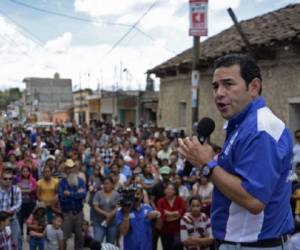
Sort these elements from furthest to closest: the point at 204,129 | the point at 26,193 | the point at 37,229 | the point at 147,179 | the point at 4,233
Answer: the point at 147,179 < the point at 26,193 < the point at 37,229 < the point at 4,233 < the point at 204,129

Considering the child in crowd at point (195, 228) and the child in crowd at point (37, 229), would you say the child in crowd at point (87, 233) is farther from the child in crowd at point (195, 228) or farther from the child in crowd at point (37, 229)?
the child in crowd at point (195, 228)

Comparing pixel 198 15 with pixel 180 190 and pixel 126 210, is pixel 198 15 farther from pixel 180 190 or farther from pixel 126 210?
pixel 126 210

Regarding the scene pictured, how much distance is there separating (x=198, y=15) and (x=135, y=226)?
4400 mm

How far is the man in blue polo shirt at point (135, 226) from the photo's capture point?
6875 mm

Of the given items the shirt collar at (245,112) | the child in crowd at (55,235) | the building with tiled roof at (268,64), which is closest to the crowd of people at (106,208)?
the child in crowd at (55,235)

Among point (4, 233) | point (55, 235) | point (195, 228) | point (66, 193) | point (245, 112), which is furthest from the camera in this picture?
point (66, 193)

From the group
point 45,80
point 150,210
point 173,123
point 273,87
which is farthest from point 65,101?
point 150,210

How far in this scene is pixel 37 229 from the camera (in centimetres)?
839

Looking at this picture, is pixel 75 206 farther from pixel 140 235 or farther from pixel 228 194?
pixel 228 194

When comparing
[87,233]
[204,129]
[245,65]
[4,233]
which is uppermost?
[245,65]

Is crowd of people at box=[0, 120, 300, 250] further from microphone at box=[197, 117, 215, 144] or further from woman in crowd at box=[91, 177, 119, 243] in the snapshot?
microphone at box=[197, 117, 215, 144]

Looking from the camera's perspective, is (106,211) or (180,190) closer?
(106,211)

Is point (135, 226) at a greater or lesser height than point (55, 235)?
greater

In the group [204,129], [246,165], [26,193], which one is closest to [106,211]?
[26,193]
